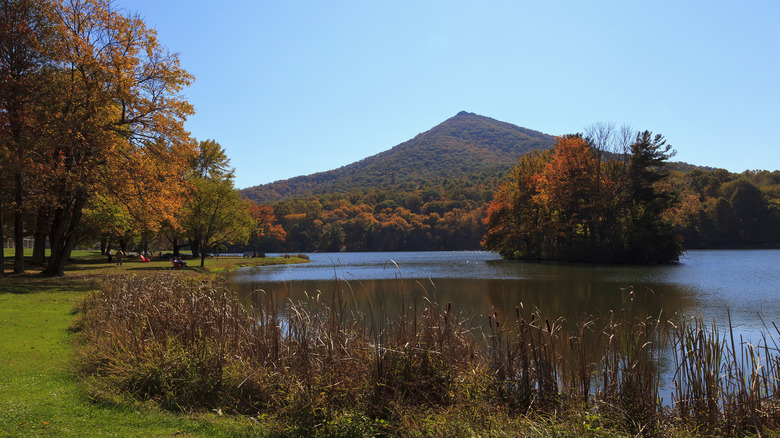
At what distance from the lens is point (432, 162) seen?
167 m

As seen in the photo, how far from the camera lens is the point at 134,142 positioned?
1923 centimetres

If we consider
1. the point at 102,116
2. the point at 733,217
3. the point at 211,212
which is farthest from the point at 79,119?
the point at 733,217

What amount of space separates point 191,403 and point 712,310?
14.8m

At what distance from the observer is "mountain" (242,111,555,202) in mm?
150875

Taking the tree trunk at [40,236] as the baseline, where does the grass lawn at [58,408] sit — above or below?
below

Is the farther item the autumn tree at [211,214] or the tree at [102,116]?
the autumn tree at [211,214]

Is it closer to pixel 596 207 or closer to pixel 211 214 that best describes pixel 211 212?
pixel 211 214

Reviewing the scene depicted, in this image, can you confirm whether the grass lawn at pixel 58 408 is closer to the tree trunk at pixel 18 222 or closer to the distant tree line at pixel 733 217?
the tree trunk at pixel 18 222

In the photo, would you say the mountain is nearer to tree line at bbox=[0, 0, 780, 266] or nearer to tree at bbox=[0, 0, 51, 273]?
tree line at bbox=[0, 0, 780, 266]

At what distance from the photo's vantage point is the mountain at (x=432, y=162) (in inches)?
5940

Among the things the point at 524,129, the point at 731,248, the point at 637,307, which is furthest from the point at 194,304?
the point at 524,129

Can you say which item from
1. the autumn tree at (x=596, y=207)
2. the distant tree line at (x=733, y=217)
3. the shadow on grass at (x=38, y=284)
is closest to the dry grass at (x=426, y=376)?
the shadow on grass at (x=38, y=284)

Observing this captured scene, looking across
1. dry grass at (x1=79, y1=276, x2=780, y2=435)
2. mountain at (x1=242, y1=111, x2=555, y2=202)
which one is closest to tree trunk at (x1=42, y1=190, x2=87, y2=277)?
dry grass at (x1=79, y1=276, x2=780, y2=435)

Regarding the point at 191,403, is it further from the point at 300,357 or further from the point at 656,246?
the point at 656,246
